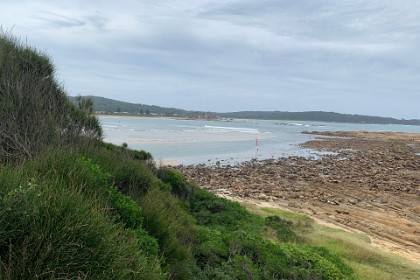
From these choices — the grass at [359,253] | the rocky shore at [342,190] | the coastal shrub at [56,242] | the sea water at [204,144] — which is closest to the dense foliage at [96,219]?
the coastal shrub at [56,242]

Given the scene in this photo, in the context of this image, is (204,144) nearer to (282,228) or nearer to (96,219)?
(282,228)

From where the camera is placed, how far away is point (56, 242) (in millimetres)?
3061

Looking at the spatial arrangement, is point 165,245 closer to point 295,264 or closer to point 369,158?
point 295,264

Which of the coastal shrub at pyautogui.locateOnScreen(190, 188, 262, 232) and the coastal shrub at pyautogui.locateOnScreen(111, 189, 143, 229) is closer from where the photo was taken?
the coastal shrub at pyautogui.locateOnScreen(111, 189, 143, 229)

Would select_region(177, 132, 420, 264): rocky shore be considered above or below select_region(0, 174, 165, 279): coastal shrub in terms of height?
below

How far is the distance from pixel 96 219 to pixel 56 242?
466 millimetres

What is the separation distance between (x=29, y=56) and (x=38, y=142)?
14.9 ft

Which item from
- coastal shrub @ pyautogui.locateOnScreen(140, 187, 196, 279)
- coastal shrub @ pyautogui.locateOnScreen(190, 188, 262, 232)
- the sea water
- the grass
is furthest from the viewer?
the sea water

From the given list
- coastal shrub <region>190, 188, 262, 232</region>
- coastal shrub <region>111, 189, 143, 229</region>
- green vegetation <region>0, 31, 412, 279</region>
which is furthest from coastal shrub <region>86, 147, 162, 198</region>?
coastal shrub <region>190, 188, 262, 232</region>

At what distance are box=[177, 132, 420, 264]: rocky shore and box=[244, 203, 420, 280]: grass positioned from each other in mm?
974

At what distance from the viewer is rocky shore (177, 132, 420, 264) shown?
12.7m

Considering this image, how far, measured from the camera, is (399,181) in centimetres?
2273

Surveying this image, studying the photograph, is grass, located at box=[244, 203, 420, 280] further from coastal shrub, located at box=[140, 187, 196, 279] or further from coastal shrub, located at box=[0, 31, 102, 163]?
Answer: coastal shrub, located at box=[0, 31, 102, 163]

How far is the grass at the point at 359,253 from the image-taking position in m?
7.66
